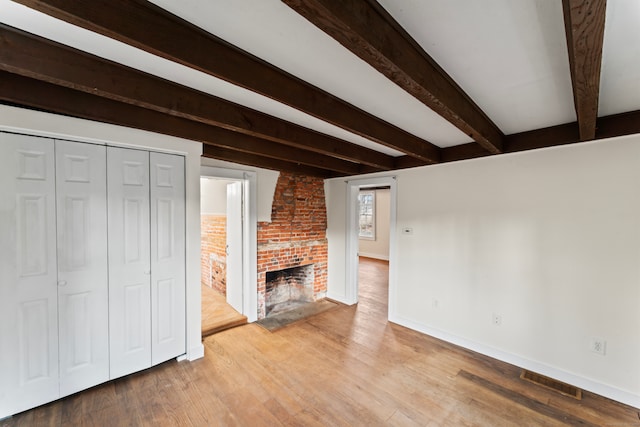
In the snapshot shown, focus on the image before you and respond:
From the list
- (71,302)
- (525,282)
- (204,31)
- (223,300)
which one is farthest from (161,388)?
(525,282)

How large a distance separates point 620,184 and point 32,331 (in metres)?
4.76

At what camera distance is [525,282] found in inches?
103

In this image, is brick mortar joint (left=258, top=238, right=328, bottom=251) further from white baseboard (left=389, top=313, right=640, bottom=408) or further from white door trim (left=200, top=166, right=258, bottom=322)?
white baseboard (left=389, top=313, right=640, bottom=408)

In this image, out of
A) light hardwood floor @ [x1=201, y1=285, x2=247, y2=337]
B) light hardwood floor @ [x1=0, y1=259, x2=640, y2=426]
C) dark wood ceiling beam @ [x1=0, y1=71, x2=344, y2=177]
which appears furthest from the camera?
light hardwood floor @ [x1=201, y1=285, x2=247, y2=337]

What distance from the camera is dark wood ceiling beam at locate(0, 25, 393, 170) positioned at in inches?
48.7

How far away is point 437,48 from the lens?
1.27 m

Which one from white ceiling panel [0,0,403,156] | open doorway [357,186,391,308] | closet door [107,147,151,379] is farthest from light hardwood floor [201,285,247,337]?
open doorway [357,186,391,308]

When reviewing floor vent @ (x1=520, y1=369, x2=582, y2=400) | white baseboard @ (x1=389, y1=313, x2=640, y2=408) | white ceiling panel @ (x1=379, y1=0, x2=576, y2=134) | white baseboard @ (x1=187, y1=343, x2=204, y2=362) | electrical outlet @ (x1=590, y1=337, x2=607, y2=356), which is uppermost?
white ceiling panel @ (x1=379, y1=0, x2=576, y2=134)

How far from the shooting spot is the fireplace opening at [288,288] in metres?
4.13

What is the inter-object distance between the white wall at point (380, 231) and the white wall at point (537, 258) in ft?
15.4

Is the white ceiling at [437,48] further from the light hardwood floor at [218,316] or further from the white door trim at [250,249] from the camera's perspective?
the light hardwood floor at [218,316]

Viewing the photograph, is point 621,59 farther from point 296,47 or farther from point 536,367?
point 536,367

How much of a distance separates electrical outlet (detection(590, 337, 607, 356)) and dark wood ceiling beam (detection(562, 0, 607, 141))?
201cm

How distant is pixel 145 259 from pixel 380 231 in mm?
6951
